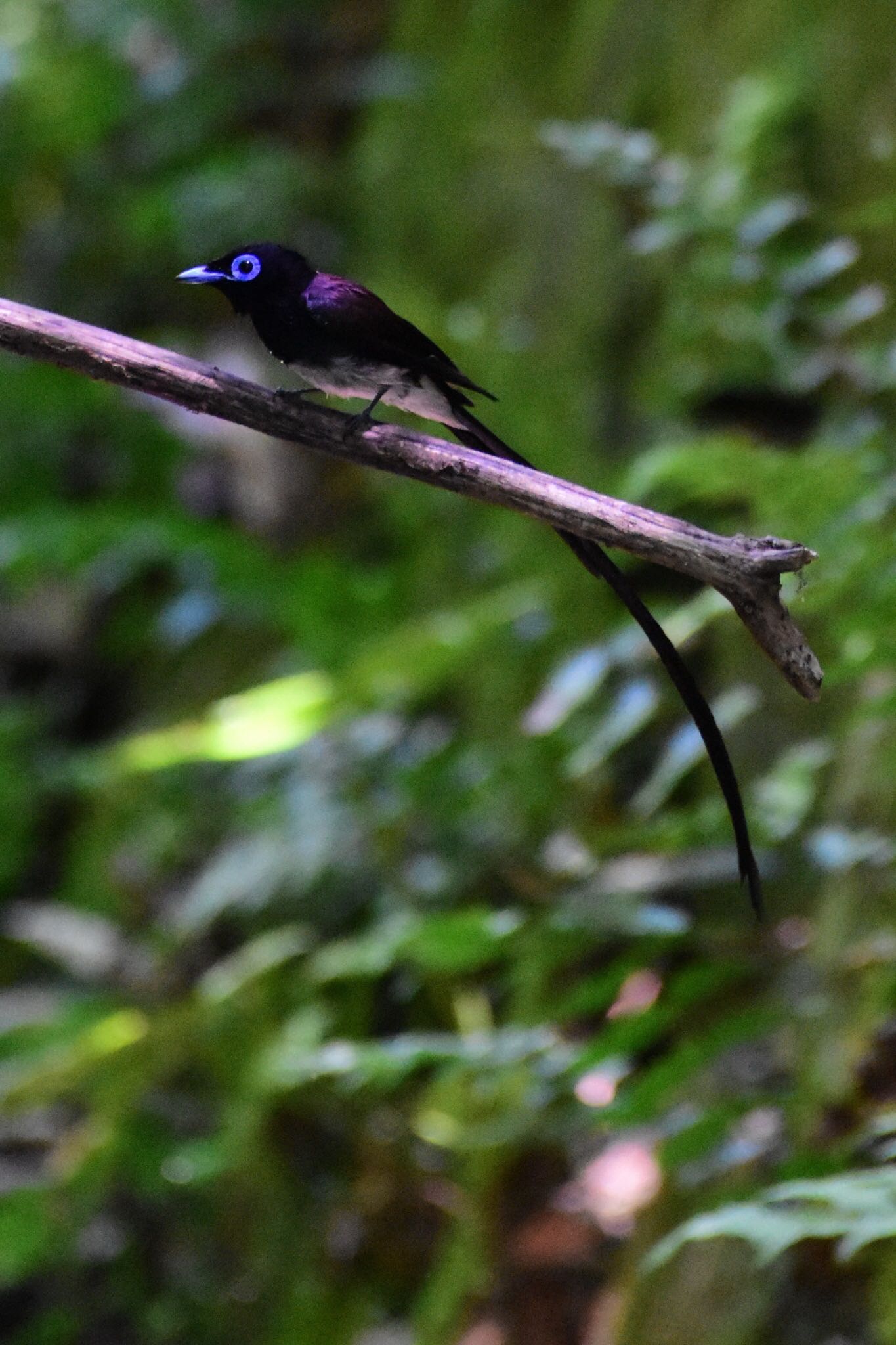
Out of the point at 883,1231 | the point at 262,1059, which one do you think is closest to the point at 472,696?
the point at 262,1059

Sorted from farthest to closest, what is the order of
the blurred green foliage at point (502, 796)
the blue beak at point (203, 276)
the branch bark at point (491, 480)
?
the blurred green foliage at point (502, 796), the blue beak at point (203, 276), the branch bark at point (491, 480)

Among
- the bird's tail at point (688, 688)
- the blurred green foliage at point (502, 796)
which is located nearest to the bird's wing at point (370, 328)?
the bird's tail at point (688, 688)

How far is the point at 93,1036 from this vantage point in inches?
93.8

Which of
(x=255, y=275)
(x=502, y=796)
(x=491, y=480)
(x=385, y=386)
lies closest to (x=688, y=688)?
(x=491, y=480)

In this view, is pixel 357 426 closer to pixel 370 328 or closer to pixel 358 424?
pixel 358 424

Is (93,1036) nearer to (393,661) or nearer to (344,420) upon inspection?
Result: (393,661)

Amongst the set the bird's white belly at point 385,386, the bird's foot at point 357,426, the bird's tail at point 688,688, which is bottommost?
the bird's tail at point 688,688

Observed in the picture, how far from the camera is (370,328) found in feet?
3.41

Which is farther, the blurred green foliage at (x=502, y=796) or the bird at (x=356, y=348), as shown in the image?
the blurred green foliage at (x=502, y=796)

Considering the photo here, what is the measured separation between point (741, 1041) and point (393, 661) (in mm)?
829

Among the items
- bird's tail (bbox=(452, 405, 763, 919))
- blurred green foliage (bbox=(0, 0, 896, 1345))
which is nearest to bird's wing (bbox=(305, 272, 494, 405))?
bird's tail (bbox=(452, 405, 763, 919))

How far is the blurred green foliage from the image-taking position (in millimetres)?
1752

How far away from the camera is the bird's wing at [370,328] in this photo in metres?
1.03

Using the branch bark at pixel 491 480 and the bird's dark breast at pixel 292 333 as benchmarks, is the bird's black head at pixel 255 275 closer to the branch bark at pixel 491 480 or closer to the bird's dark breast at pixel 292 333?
the bird's dark breast at pixel 292 333
